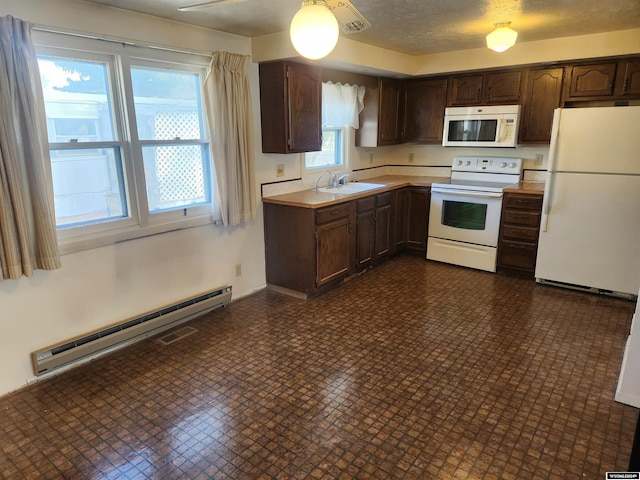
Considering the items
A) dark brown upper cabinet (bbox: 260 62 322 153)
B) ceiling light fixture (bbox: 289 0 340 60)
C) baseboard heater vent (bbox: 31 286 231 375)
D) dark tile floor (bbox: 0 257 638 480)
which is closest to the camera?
ceiling light fixture (bbox: 289 0 340 60)

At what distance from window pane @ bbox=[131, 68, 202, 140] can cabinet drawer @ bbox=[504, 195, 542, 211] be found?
9.85 feet

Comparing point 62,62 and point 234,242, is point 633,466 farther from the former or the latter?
point 62,62

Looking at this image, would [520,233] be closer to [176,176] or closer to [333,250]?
[333,250]

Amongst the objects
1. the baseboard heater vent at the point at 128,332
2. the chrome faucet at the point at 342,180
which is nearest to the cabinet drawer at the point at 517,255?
the chrome faucet at the point at 342,180

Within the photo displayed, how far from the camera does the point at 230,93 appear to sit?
333 cm

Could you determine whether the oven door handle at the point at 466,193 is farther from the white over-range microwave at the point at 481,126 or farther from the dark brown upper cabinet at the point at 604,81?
the dark brown upper cabinet at the point at 604,81

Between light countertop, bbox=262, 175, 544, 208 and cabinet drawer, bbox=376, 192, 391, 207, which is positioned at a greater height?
light countertop, bbox=262, 175, 544, 208

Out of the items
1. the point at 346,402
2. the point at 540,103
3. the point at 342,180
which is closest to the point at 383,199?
the point at 342,180

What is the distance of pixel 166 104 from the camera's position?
3.13 metres

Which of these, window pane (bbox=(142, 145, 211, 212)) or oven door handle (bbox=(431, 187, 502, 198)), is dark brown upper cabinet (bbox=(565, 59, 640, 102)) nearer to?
oven door handle (bbox=(431, 187, 502, 198))

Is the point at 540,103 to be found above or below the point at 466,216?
above

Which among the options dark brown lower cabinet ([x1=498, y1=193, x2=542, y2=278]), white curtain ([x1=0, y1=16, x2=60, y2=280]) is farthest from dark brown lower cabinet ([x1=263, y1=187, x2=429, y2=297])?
white curtain ([x1=0, y1=16, x2=60, y2=280])

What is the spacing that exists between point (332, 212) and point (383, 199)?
97 centimetres

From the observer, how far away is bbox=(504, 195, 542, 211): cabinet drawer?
160 inches
